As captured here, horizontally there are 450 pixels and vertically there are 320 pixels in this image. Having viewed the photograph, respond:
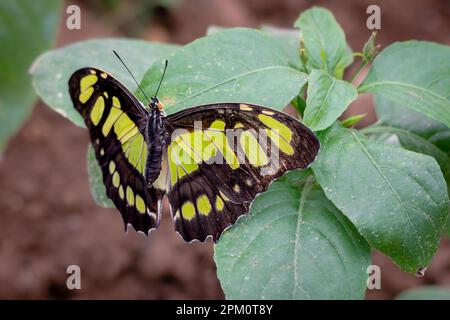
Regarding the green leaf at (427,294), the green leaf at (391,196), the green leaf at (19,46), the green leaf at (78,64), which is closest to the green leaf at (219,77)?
the green leaf at (391,196)

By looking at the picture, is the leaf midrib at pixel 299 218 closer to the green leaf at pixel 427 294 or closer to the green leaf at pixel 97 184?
the green leaf at pixel 97 184

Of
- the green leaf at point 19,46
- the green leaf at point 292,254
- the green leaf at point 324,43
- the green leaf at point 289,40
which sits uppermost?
the green leaf at point 19,46

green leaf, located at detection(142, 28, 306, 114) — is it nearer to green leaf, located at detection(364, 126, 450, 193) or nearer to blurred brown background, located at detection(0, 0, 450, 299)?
green leaf, located at detection(364, 126, 450, 193)

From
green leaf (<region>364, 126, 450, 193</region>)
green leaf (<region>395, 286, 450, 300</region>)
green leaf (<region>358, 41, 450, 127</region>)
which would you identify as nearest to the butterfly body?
green leaf (<region>358, 41, 450, 127</region>)

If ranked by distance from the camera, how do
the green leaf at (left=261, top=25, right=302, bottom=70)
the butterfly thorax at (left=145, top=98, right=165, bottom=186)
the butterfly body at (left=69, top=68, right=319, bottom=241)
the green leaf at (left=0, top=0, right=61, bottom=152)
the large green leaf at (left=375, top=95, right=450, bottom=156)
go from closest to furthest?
the butterfly body at (left=69, top=68, right=319, bottom=241) < the butterfly thorax at (left=145, top=98, right=165, bottom=186) < the large green leaf at (left=375, top=95, right=450, bottom=156) < the green leaf at (left=261, top=25, right=302, bottom=70) < the green leaf at (left=0, top=0, right=61, bottom=152)
